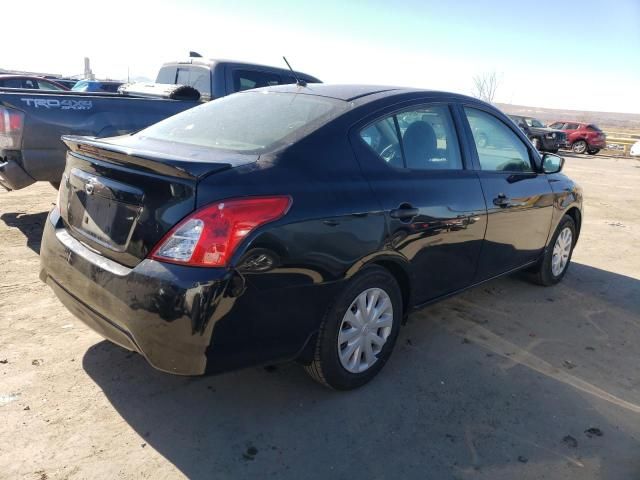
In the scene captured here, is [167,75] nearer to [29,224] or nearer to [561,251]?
[29,224]

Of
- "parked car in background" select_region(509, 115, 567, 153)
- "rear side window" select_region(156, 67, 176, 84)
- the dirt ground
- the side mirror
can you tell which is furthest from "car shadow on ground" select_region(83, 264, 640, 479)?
"parked car in background" select_region(509, 115, 567, 153)

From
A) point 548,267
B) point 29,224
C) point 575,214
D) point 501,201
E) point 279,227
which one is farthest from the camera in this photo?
point 29,224

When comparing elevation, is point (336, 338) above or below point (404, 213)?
below

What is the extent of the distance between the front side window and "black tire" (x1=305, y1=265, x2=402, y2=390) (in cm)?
137

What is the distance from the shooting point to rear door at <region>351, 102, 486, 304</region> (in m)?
3.00

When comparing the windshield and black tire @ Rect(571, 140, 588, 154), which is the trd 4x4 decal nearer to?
the windshield

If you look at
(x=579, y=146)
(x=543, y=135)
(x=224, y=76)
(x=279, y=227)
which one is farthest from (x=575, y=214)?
(x=579, y=146)

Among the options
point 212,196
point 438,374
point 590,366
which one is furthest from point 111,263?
point 590,366

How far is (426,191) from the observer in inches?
127

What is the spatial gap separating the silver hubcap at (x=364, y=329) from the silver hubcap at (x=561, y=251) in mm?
2612

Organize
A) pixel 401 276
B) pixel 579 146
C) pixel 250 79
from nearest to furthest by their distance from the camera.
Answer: pixel 401 276 → pixel 250 79 → pixel 579 146

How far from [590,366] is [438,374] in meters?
1.12

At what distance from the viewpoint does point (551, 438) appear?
8.99ft

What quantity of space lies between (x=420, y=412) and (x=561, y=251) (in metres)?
2.98
